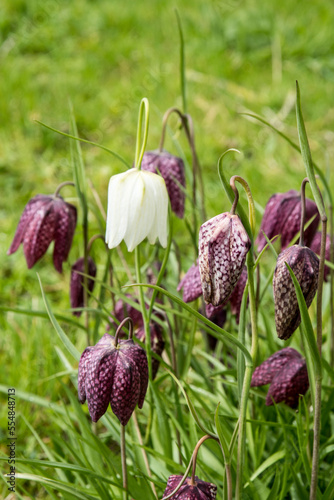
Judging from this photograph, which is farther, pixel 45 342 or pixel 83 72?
pixel 83 72

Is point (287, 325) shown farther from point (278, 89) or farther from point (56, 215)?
point (278, 89)

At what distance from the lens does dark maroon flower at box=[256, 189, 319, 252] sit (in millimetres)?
1268

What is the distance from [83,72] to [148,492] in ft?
9.97

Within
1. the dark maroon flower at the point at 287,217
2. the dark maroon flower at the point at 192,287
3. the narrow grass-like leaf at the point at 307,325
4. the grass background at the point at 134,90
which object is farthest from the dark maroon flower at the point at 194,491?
the grass background at the point at 134,90


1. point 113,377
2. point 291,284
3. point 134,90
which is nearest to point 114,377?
point 113,377

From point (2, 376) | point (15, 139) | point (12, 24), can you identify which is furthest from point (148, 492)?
point (12, 24)

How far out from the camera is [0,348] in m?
1.91

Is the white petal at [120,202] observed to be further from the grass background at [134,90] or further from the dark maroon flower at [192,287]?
the grass background at [134,90]

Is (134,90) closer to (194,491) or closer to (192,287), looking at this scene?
(192,287)

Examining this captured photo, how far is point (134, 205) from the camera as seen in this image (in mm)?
975

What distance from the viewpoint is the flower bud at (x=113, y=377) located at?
3.20 feet

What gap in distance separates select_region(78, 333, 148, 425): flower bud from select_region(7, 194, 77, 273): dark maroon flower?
40 centimetres

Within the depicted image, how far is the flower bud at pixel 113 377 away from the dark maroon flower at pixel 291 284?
0.23 m

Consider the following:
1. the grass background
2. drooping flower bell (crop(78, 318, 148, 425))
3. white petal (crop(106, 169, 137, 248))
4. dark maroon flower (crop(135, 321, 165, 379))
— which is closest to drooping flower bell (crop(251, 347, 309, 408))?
dark maroon flower (crop(135, 321, 165, 379))
